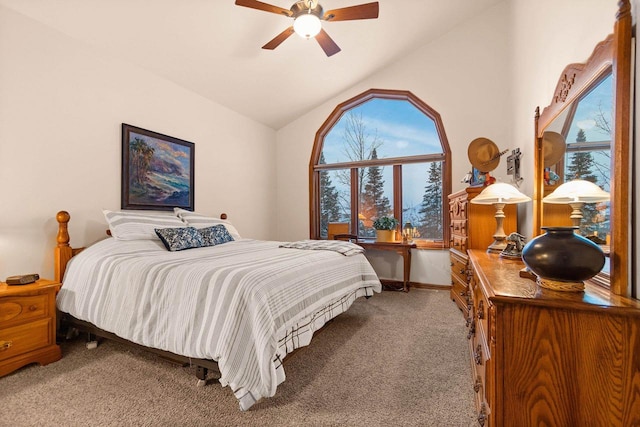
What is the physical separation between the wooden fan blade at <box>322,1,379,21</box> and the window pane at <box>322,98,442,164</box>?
2232 millimetres

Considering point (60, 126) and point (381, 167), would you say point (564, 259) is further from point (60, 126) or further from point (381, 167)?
point (381, 167)

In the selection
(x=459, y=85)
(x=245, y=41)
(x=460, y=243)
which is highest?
(x=245, y=41)

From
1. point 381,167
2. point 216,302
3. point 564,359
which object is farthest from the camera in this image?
point 381,167

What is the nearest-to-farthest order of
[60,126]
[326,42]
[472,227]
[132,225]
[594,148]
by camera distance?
1. [594,148]
2. [60,126]
3. [132,225]
4. [326,42]
5. [472,227]

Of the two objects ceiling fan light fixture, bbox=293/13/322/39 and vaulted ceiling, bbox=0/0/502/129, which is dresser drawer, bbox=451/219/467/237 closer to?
ceiling fan light fixture, bbox=293/13/322/39

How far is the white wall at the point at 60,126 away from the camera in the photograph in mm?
2350

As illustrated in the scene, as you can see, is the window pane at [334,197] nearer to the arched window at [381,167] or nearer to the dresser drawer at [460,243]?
the arched window at [381,167]

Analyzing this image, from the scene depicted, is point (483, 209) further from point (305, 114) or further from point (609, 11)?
point (305, 114)

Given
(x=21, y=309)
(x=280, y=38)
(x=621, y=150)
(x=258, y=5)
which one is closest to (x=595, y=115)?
(x=621, y=150)

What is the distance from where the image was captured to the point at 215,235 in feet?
10.9

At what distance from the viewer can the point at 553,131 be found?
6.27 ft

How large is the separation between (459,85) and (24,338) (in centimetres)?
519

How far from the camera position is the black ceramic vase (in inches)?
41.5

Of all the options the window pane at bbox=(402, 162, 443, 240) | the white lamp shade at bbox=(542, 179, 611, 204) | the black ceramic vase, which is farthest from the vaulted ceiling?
the black ceramic vase
